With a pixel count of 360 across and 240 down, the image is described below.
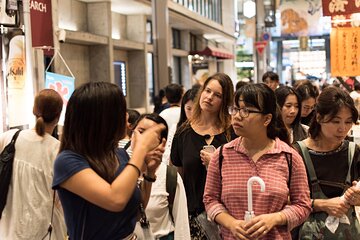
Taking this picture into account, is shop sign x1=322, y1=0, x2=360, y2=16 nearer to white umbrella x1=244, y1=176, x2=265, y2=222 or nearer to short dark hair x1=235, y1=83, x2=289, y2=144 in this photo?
short dark hair x1=235, y1=83, x2=289, y2=144

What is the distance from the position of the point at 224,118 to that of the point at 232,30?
898 inches

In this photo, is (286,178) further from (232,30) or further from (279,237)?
(232,30)

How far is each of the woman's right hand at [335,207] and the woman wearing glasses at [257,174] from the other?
0.28 meters

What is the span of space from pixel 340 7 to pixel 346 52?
26.0 inches

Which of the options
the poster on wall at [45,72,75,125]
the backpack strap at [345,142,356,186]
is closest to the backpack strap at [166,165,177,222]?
the backpack strap at [345,142,356,186]

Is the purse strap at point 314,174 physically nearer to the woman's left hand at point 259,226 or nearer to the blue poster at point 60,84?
the woman's left hand at point 259,226

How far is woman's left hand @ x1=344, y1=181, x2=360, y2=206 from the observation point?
2.69 meters

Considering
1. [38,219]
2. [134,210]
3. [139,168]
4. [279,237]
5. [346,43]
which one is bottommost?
[38,219]

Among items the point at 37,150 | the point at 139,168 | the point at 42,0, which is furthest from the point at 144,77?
the point at 139,168

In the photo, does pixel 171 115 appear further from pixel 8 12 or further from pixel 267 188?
pixel 267 188

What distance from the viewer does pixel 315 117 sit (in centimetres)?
298

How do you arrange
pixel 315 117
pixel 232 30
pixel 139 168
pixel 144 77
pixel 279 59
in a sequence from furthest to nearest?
pixel 279 59 < pixel 232 30 < pixel 144 77 < pixel 315 117 < pixel 139 168

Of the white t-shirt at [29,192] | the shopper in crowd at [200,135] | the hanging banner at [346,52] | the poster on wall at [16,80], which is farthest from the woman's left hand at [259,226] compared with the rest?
the hanging banner at [346,52]

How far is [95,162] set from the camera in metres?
2.03
